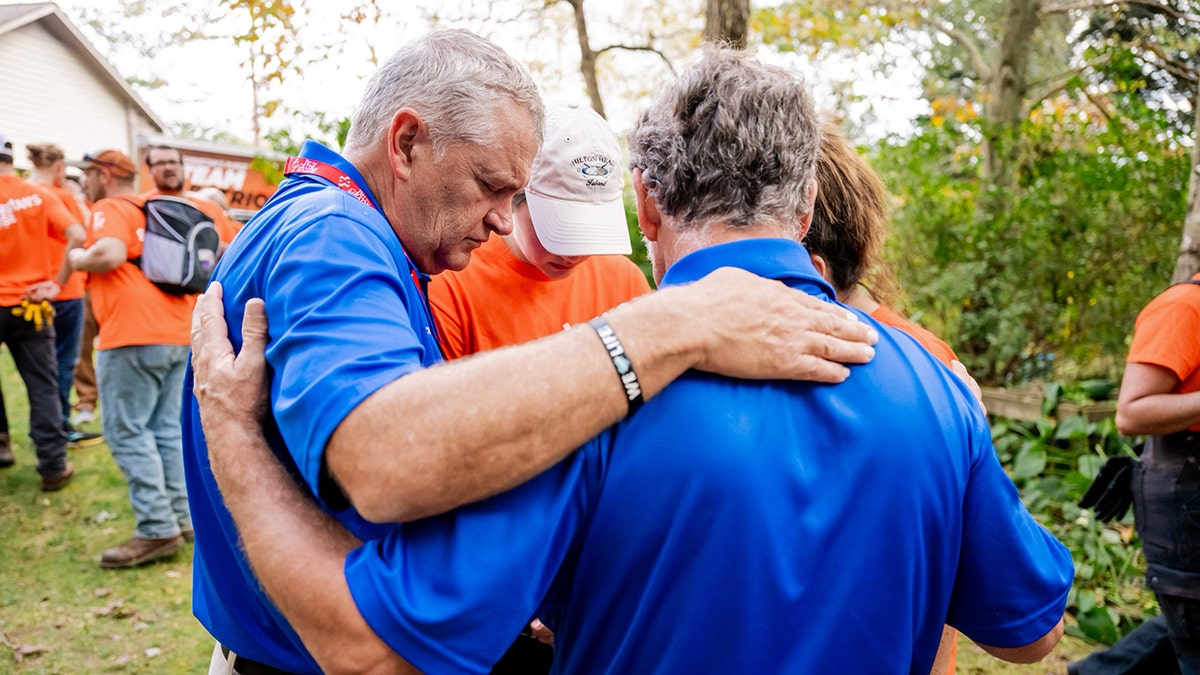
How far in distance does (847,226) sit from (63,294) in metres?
6.77

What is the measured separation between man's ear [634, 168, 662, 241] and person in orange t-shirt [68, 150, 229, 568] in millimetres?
4681

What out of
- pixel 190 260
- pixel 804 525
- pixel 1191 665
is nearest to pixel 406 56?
pixel 804 525

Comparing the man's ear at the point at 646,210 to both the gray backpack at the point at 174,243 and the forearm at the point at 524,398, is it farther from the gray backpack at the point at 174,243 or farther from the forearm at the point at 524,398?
the gray backpack at the point at 174,243

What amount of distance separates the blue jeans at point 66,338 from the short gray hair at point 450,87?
6.59 meters

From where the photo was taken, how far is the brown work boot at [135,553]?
203 inches

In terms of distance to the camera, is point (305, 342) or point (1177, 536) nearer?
point (305, 342)

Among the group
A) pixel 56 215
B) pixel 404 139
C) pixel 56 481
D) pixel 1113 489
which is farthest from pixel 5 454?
pixel 1113 489

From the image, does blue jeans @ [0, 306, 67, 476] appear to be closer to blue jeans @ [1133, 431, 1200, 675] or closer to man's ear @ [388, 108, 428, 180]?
man's ear @ [388, 108, 428, 180]

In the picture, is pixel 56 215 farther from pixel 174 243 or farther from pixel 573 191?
pixel 573 191

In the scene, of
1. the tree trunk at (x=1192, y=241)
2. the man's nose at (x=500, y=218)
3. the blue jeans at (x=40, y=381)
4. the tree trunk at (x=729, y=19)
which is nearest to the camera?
the man's nose at (x=500, y=218)

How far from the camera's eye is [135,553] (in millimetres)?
5191

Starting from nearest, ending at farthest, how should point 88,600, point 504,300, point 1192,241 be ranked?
1. point 504,300
2. point 1192,241
3. point 88,600

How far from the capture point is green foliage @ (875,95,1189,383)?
620 cm

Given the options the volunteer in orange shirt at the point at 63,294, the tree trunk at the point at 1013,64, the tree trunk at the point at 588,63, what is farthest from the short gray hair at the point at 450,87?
the tree trunk at the point at 1013,64
